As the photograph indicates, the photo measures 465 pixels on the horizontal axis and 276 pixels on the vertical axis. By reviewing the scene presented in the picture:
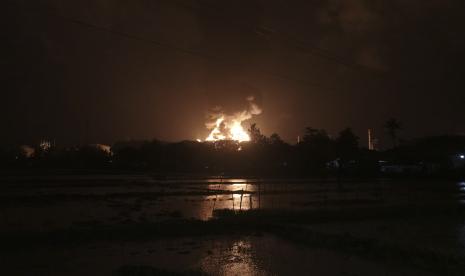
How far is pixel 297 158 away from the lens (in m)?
83.6

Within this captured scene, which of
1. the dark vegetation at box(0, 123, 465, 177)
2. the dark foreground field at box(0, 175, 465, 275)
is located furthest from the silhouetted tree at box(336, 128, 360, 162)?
the dark foreground field at box(0, 175, 465, 275)

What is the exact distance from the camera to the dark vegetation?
235 ft

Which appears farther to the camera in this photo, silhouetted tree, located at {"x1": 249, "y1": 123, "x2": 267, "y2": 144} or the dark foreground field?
silhouetted tree, located at {"x1": 249, "y1": 123, "x2": 267, "y2": 144}

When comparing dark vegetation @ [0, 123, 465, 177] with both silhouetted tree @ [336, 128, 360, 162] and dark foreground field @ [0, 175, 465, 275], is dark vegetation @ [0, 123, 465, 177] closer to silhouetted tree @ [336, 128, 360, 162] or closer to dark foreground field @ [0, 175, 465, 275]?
silhouetted tree @ [336, 128, 360, 162]

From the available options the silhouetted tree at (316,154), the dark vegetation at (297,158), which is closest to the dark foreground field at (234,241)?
the dark vegetation at (297,158)

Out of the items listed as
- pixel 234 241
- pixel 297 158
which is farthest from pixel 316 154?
pixel 234 241

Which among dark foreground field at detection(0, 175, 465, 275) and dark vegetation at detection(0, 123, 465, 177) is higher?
dark vegetation at detection(0, 123, 465, 177)

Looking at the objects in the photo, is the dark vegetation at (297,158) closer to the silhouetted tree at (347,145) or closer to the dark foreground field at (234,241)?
the silhouetted tree at (347,145)

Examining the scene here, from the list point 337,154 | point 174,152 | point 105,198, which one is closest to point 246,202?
point 105,198

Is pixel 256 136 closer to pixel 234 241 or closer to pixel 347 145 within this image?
pixel 347 145

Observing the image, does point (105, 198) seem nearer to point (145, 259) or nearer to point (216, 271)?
point (145, 259)

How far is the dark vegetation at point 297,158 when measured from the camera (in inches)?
2817

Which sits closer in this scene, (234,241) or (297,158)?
(234,241)

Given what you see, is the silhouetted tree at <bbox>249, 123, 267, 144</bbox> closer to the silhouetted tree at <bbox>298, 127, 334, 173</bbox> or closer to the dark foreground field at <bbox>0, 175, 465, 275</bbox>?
the silhouetted tree at <bbox>298, 127, 334, 173</bbox>
